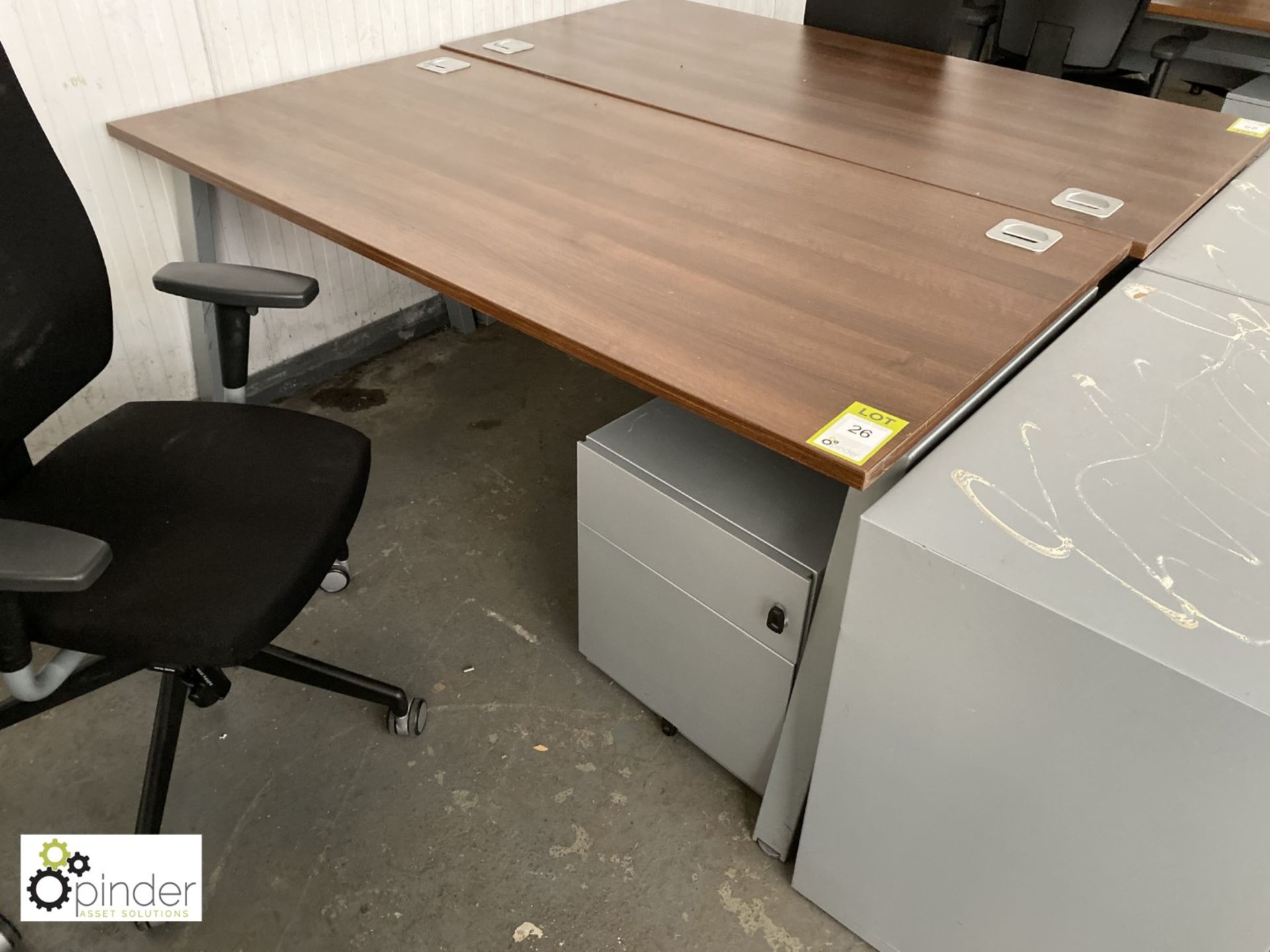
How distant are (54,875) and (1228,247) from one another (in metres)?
2.02

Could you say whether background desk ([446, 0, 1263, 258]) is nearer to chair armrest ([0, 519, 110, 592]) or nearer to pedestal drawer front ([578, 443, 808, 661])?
pedestal drawer front ([578, 443, 808, 661])

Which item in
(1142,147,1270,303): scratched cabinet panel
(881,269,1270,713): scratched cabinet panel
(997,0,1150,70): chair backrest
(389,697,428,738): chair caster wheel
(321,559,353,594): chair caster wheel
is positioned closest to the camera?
(881,269,1270,713): scratched cabinet panel

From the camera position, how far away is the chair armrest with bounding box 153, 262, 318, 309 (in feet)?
4.37

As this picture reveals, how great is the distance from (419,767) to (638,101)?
1.39 meters

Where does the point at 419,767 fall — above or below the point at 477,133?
below

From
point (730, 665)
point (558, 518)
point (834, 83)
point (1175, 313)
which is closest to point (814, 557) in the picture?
point (730, 665)

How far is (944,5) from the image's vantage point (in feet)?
7.17

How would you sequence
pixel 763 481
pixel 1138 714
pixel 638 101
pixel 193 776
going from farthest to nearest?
1. pixel 638 101
2. pixel 193 776
3. pixel 763 481
4. pixel 1138 714

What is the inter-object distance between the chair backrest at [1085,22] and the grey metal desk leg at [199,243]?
2622 millimetres

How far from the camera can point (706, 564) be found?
131 cm

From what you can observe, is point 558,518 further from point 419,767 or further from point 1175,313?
point 1175,313

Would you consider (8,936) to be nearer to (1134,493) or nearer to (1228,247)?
(1134,493)

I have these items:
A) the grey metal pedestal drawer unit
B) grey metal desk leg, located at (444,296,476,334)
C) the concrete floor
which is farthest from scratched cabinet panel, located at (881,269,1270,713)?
grey metal desk leg, located at (444,296,476,334)

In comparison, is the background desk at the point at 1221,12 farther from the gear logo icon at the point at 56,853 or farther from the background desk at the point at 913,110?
the gear logo icon at the point at 56,853
